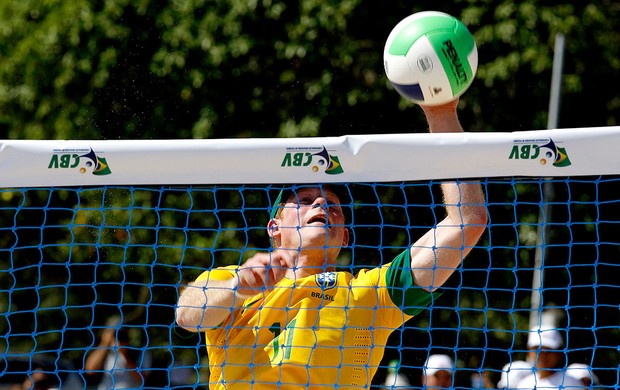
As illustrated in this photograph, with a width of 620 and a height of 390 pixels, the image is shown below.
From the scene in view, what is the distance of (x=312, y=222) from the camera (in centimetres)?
408

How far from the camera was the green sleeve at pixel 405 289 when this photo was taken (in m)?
3.96

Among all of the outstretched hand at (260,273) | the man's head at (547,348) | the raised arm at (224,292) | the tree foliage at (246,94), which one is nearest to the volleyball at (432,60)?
the raised arm at (224,292)

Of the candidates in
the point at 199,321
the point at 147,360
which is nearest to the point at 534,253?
the point at 147,360

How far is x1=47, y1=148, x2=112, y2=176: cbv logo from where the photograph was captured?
3.88 meters

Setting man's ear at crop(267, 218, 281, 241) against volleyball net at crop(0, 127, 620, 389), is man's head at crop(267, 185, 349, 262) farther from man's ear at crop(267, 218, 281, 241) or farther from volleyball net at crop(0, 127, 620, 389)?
volleyball net at crop(0, 127, 620, 389)

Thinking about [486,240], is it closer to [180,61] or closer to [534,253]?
[534,253]

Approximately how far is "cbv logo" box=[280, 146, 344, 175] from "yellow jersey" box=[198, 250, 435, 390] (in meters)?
0.41

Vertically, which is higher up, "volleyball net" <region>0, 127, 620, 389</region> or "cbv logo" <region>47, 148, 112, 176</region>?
"cbv logo" <region>47, 148, 112, 176</region>

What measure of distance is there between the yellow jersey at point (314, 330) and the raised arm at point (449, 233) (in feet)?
0.16

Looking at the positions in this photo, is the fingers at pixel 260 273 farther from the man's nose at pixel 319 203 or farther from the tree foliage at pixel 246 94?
the tree foliage at pixel 246 94

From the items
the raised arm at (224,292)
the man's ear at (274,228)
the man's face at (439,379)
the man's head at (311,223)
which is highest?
the raised arm at (224,292)

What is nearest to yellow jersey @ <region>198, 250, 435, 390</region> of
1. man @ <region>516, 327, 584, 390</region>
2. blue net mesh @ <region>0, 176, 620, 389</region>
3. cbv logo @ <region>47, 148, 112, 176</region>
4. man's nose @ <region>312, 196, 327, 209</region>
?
man's nose @ <region>312, 196, 327, 209</region>

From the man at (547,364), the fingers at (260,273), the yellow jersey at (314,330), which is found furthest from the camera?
the man at (547,364)

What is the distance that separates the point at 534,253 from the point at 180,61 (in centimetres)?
331
